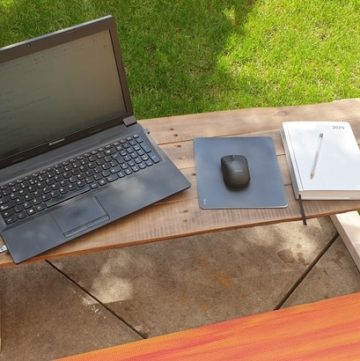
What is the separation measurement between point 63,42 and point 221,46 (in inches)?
67.1

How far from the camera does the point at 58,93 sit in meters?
1.65

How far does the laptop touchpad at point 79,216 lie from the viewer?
5.20 ft

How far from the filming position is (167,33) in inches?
124

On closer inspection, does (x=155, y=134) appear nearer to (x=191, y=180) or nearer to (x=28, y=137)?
(x=191, y=180)

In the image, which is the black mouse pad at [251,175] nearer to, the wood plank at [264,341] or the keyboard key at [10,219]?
the wood plank at [264,341]

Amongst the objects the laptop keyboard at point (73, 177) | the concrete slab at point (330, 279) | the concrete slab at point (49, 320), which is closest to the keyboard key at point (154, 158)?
the laptop keyboard at point (73, 177)

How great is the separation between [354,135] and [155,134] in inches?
27.2

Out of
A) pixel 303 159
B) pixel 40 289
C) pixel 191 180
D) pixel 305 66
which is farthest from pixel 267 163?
pixel 305 66

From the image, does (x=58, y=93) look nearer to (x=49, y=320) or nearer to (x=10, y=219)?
(x=10, y=219)

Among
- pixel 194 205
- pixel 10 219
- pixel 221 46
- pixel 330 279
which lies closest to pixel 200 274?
pixel 330 279

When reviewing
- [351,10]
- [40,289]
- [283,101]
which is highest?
[351,10]

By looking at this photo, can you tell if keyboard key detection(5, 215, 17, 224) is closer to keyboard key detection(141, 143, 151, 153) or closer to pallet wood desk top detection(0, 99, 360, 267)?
pallet wood desk top detection(0, 99, 360, 267)

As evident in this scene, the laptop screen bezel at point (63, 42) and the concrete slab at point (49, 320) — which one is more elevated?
the laptop screen bezel at point (63, 42)

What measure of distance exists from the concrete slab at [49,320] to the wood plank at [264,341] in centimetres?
72
